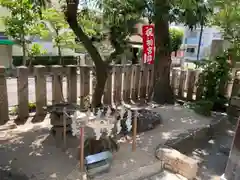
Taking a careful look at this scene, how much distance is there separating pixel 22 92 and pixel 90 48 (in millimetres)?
1531

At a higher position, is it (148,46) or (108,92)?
(148,46)

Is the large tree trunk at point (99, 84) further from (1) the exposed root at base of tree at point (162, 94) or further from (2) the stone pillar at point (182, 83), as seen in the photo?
(2) the stone pillar at point (182, 83)

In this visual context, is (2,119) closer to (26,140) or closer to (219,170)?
(26,140)

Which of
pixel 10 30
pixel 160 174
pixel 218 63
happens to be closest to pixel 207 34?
pixel 218 63

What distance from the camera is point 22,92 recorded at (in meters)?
3.97

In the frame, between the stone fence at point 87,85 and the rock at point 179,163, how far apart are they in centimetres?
246

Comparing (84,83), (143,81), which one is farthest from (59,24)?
(143,81)

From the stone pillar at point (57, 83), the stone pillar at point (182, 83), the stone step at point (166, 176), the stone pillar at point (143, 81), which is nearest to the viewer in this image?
the stone step at point (166, 176)

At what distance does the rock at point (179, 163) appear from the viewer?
9.30 ft

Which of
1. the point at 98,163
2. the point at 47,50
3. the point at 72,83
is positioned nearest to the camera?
the point at 98,163

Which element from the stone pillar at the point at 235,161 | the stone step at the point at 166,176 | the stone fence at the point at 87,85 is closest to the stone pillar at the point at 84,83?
the stone fence at the point at 87,85

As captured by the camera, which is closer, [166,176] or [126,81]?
[166,176]

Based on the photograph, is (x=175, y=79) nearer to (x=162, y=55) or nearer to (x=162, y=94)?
(x=162, y=94)

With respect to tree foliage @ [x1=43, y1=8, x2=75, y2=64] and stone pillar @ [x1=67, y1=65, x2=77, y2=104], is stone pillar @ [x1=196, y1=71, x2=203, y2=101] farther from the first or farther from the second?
tree foliage @ [x1=43, y1=8, x2=75, y2=64]
